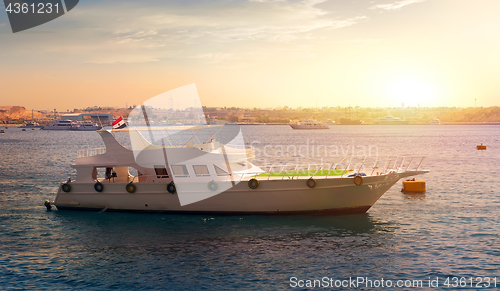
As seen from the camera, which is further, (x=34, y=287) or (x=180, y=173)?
(x=180, y=173)

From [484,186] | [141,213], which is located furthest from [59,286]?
[484,186]

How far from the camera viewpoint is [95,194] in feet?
83.8

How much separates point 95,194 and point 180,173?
5.96m

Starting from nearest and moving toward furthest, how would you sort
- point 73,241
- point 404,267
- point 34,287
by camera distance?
point 34,287 < point 404,267 < point 73,241

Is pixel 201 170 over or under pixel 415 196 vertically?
over

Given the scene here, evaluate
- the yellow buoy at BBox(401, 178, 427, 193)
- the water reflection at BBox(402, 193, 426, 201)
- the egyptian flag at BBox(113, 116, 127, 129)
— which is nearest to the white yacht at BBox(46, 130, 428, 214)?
the egyptian flag at BBox(113, 116, 127, 129)

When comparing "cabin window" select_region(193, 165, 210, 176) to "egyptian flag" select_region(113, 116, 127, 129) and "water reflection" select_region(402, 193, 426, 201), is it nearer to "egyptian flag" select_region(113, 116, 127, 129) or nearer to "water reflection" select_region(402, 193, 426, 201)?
"egyptian flag" select_region(113, 116, 127, 129)

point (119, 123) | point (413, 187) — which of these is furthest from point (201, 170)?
point (413, 187)

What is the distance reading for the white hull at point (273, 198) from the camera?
2338cm

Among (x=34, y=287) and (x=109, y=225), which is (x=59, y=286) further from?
(x=109, y=225)

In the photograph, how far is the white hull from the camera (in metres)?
23.4

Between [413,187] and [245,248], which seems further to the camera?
[413,187]

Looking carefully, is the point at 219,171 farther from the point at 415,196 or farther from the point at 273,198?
the point at 415,196

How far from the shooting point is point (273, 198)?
23.6 metres
